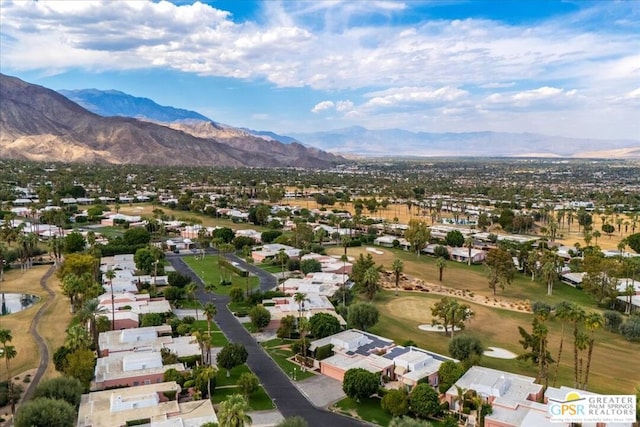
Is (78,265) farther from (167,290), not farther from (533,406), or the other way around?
(533,406)

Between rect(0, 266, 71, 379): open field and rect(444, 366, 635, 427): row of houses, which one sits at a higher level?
rect(444, 366, 635, 427): row of houses

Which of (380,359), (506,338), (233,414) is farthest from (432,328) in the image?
(233,414)

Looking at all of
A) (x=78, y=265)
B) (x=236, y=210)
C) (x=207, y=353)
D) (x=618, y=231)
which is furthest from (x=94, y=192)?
(x=618, y=231)

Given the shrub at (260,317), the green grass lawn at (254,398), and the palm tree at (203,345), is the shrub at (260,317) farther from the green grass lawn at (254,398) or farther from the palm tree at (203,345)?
the green grass lawn at (254,398)

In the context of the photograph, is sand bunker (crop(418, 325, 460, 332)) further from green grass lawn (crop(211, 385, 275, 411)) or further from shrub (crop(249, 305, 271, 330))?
green grass lawn (crop(211, 385, 275, 411))

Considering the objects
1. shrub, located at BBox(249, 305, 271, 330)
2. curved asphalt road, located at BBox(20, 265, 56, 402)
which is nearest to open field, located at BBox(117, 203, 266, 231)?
curved asphalt road, located at BBox(20, 265, 56, 402)

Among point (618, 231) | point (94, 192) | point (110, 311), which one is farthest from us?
point (94, 192)
